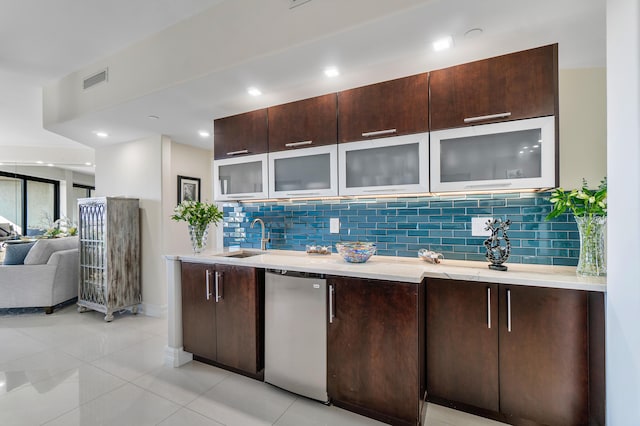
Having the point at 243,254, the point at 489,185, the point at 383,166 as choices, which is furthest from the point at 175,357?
the point at 489,185

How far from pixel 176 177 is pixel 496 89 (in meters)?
3.97

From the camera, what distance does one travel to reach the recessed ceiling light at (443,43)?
1776 millimetres

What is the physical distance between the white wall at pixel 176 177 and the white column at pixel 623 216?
4.29 metres

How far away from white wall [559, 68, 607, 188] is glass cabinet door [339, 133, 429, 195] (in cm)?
101

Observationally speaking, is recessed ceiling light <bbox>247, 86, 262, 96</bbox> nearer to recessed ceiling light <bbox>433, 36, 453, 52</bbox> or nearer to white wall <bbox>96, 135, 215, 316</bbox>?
recessed ceiling light <bbox>433, 36, 453, 52</bbox>

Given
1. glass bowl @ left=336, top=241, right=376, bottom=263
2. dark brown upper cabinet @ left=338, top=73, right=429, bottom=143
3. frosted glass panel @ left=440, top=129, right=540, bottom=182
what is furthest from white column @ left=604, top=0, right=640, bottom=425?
glass bowl @ left=336, top=241, right=376, bottom=263

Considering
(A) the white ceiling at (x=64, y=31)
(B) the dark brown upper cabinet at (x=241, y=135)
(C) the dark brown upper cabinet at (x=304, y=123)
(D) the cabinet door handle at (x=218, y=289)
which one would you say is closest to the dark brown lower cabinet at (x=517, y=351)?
(C) the dark brown upper cabinet at (x=304, y=123)

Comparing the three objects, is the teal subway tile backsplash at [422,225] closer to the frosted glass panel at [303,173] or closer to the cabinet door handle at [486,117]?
the frosted glass panel at [303,173]

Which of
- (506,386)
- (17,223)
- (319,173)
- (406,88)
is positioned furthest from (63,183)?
(506,386)

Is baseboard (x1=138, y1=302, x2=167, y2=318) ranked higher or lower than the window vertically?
lower

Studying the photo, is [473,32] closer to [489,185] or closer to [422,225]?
[489,185]

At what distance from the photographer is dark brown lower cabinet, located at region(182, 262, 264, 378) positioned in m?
2.25

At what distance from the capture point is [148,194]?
3.98m

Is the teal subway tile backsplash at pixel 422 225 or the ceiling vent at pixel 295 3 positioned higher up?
the ceiling vent at pixel 295 3
